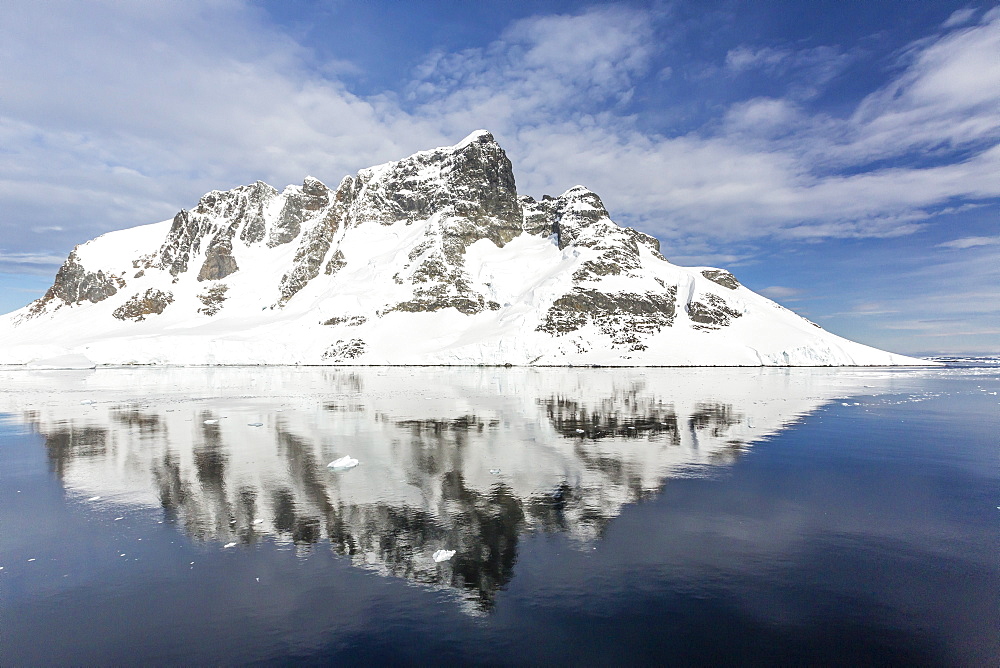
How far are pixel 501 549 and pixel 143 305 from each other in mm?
160309

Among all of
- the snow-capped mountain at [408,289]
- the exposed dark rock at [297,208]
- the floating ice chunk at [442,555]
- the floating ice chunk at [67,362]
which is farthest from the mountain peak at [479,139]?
the floating ice chunk at [442,555]

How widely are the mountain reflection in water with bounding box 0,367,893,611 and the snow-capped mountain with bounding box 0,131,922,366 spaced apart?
64.1 metres

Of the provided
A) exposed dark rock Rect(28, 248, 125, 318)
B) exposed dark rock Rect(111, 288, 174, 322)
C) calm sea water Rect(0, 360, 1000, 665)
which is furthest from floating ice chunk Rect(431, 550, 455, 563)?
exposed dark rock Rect(28, 248, 125, 318)

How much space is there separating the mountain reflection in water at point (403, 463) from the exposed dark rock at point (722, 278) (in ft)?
323

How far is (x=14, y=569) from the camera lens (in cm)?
1001

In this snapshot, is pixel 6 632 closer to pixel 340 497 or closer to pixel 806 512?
pixel 340 497

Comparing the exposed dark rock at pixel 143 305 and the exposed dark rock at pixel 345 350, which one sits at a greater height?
the exposed dark rock at pixel 143 305

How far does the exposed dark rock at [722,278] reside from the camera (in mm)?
128750

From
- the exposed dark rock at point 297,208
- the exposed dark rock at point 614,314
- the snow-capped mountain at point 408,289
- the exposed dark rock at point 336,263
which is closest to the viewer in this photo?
the exposed dark rock at point 614,314

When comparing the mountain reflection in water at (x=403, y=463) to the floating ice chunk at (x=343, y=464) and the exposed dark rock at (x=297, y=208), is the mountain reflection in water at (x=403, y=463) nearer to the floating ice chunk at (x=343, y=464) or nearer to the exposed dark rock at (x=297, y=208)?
the floating ice chunk at (x=343, y=464)

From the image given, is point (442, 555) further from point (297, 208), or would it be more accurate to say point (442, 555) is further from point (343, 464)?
point (297, 208)

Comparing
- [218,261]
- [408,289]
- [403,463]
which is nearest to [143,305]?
[218,261]

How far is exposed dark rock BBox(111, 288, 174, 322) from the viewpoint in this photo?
136 m

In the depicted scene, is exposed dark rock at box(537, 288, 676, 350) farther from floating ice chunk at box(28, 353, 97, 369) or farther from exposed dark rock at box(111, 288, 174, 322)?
exposed dark rock at box(111, 288, 174, 322)
